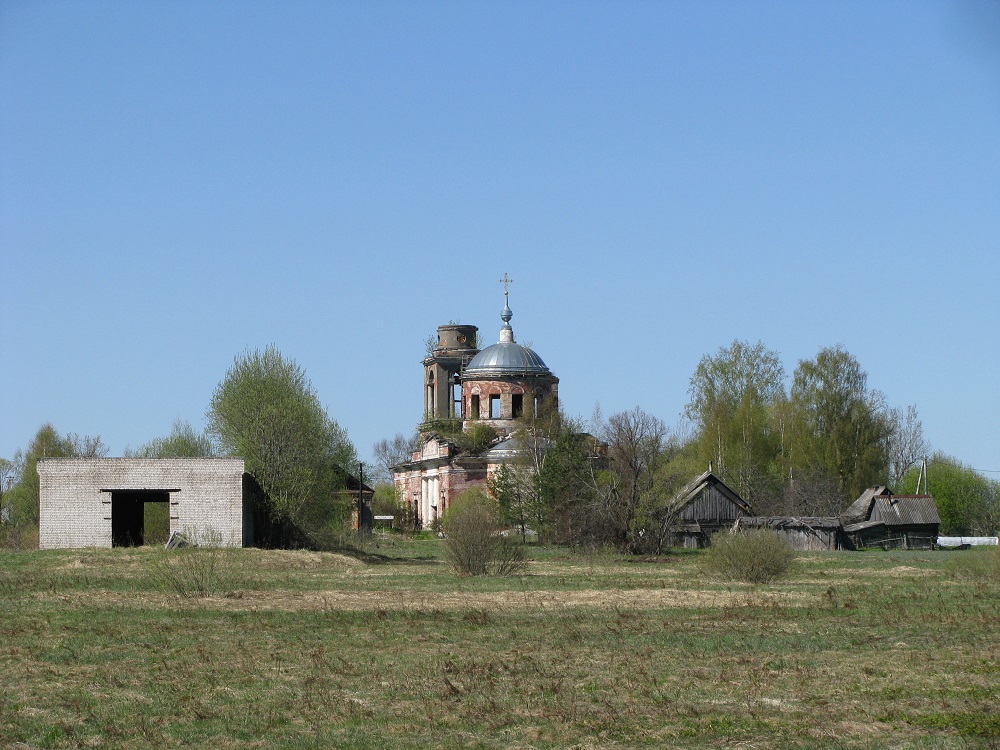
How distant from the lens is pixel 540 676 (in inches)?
512

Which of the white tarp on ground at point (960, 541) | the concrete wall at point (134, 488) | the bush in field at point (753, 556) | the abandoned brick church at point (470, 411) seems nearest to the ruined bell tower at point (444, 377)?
the abandoned brick church at point (470, 411)

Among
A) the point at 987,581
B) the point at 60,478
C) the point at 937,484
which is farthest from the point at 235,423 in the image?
the point at 937,484

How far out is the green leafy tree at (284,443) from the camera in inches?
1670

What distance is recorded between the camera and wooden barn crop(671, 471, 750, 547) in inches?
2165

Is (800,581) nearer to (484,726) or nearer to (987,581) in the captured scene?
(987,581)

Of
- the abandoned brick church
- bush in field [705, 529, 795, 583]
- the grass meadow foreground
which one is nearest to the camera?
the grass meadow foreground

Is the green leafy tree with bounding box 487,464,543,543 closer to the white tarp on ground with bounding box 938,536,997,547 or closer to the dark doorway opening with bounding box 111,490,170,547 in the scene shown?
the dark doorway opening with bounding box 111,490,170,547

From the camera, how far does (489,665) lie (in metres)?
13.7

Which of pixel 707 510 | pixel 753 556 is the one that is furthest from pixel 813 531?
pixel 753 556

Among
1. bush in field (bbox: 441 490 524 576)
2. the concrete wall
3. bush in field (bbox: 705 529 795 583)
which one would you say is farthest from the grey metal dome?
bush in field (bbox: 705 529 795 583)

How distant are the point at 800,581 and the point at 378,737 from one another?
62.3 feet

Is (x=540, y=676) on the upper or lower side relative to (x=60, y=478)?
lower

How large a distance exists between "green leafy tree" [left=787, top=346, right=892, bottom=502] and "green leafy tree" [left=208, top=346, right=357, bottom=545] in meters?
28.5

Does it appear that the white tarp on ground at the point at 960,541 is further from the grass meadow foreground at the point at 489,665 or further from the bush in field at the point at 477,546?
the grass meadow foreground at the point at 489,665
